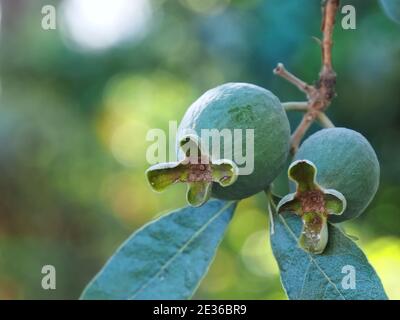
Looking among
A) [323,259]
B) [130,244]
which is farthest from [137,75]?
[323,259]

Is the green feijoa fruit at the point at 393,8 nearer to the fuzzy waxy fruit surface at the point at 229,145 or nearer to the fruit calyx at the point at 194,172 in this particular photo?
the fuzzy waxy fruit surface at the point at 229,145

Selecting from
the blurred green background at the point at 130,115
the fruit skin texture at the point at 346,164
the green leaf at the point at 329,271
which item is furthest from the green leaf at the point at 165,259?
the blurred green background at the point at 130,115

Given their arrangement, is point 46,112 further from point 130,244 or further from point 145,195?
point 130,244

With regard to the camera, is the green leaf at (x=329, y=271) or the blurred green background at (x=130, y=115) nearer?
the green leaf at (x=329, y=271)

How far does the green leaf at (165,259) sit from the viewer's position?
1.20 meters

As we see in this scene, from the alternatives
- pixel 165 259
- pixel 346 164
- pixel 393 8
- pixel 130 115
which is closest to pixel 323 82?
pixel 393 8

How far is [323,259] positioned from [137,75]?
285 cm

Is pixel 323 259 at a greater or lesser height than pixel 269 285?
lesser

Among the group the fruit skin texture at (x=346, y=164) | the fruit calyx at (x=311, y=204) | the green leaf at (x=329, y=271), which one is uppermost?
the fruit skin texture at (x=346, y=164)

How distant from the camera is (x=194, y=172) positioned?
36.8 inches

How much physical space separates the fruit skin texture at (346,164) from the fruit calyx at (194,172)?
14cm

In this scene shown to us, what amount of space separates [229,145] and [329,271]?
26 centimetres

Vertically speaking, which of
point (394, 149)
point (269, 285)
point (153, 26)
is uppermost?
point (153, 26)

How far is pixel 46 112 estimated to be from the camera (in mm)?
3693
